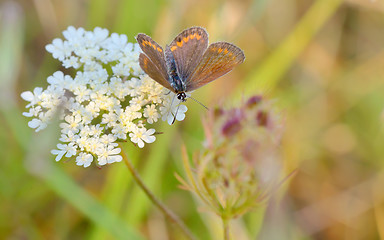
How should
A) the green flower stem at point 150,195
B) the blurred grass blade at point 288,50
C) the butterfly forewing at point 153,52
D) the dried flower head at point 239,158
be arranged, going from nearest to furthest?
the dried flower head at point 239,158
the green flower stem at point 150,195
the butterfly forewing at point 153,52
the blurred grass blade at point 288,50

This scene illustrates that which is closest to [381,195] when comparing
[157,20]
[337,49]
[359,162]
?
[359,162]

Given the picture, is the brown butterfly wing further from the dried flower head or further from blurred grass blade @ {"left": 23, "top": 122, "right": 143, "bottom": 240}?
blurred grass blade @ {"left": 23, "top": 122, "right": 143, "bottom": 240}

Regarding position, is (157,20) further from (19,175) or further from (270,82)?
(19,175)

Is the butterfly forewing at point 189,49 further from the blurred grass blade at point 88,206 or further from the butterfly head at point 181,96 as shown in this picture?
the blurred grass blade at point 88,206

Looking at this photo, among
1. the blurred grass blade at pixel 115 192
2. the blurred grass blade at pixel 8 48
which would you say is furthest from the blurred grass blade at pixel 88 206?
the blurred grass blade at pixel 8 48

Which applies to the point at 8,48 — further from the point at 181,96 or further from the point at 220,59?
the point at 220,59

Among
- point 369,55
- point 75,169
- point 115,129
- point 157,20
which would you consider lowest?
point 369,55

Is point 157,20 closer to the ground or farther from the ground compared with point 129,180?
farther from the ground
